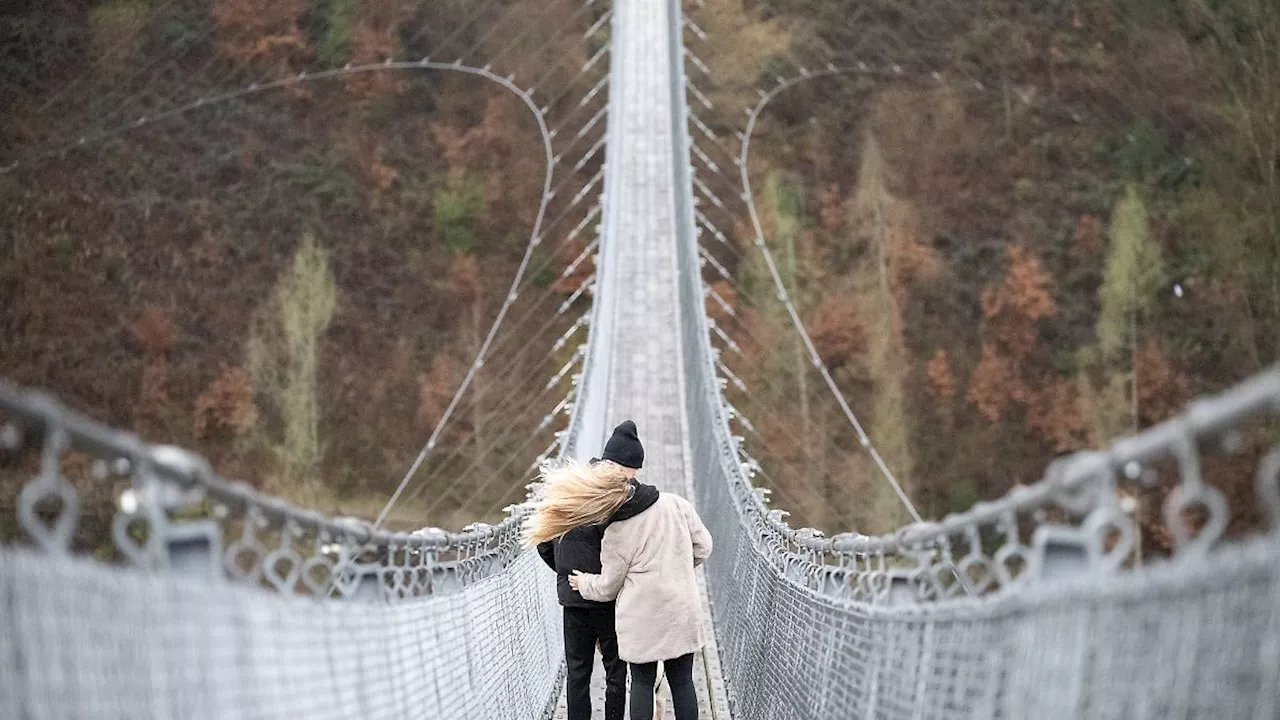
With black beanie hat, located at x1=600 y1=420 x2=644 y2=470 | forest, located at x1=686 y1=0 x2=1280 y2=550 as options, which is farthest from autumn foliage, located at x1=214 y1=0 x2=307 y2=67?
black beanie hat, located at x1=600 y1=420 x2=644 y2=470

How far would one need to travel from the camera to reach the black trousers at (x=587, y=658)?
3207 millimetres

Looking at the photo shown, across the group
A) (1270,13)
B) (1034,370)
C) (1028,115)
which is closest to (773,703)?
(1034,370)

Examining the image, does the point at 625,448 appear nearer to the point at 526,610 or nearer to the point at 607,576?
the point at 607,576

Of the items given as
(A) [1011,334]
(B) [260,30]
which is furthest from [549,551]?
(B) [260,30]

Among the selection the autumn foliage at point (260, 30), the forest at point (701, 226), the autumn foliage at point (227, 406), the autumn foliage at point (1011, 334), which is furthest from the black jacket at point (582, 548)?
the autumn foliage at point (260, 30)

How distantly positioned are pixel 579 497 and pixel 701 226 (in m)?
24.8

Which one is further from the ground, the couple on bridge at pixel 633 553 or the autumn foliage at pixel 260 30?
the autumn foliage at pixel 260 30

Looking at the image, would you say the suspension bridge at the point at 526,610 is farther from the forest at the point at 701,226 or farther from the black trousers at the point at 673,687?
the forest at the point at 701,226

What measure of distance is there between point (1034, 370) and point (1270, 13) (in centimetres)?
985

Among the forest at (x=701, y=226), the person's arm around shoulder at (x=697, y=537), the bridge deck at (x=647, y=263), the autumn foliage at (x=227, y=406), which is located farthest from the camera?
the autumn foliage at (x=227, y=406)

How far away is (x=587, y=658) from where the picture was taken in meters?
3.28

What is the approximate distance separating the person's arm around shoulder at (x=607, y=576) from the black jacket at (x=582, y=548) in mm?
26

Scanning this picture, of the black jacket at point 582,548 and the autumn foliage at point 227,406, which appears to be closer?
the black jacket at point 582,548

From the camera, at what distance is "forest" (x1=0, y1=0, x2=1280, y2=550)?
83.7 feet
